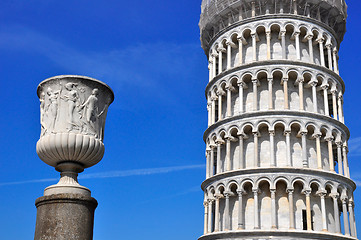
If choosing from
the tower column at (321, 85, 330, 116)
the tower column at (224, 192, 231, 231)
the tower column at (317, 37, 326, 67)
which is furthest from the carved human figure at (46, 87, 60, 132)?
the tower column at (317, 37, 326, 67)

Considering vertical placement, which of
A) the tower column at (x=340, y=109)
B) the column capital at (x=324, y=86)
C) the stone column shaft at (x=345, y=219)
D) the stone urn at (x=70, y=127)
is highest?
the column capital at (x=324, y=86)

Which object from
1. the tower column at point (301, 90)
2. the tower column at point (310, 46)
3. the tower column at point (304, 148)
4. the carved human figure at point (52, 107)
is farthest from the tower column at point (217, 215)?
the carved human figure at point (52, 107)

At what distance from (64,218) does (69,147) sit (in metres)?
1.28

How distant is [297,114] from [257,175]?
515 cm

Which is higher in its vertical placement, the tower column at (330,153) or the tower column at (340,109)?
the tower column at (340,109)

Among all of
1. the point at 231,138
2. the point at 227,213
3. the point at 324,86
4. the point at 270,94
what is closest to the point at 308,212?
the point at 227,213

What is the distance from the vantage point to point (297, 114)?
3120 centimetres

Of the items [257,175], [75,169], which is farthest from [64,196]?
[257,175]

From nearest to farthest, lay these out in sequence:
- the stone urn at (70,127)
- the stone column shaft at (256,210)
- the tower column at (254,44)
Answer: the stone urn at (70,127) → the stone column shaft at (256,210) → the tower column at (254,44)

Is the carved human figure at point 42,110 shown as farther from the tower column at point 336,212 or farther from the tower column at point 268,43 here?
the tower column at point 268,43

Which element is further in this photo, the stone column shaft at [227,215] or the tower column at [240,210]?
the stone column shaft at [227,215]

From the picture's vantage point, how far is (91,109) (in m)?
8.89

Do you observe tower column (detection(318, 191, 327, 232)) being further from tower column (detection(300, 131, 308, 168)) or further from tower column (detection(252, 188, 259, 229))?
tower column (detection(252, 188, 259, 229))

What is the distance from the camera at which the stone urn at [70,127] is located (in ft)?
27.8
